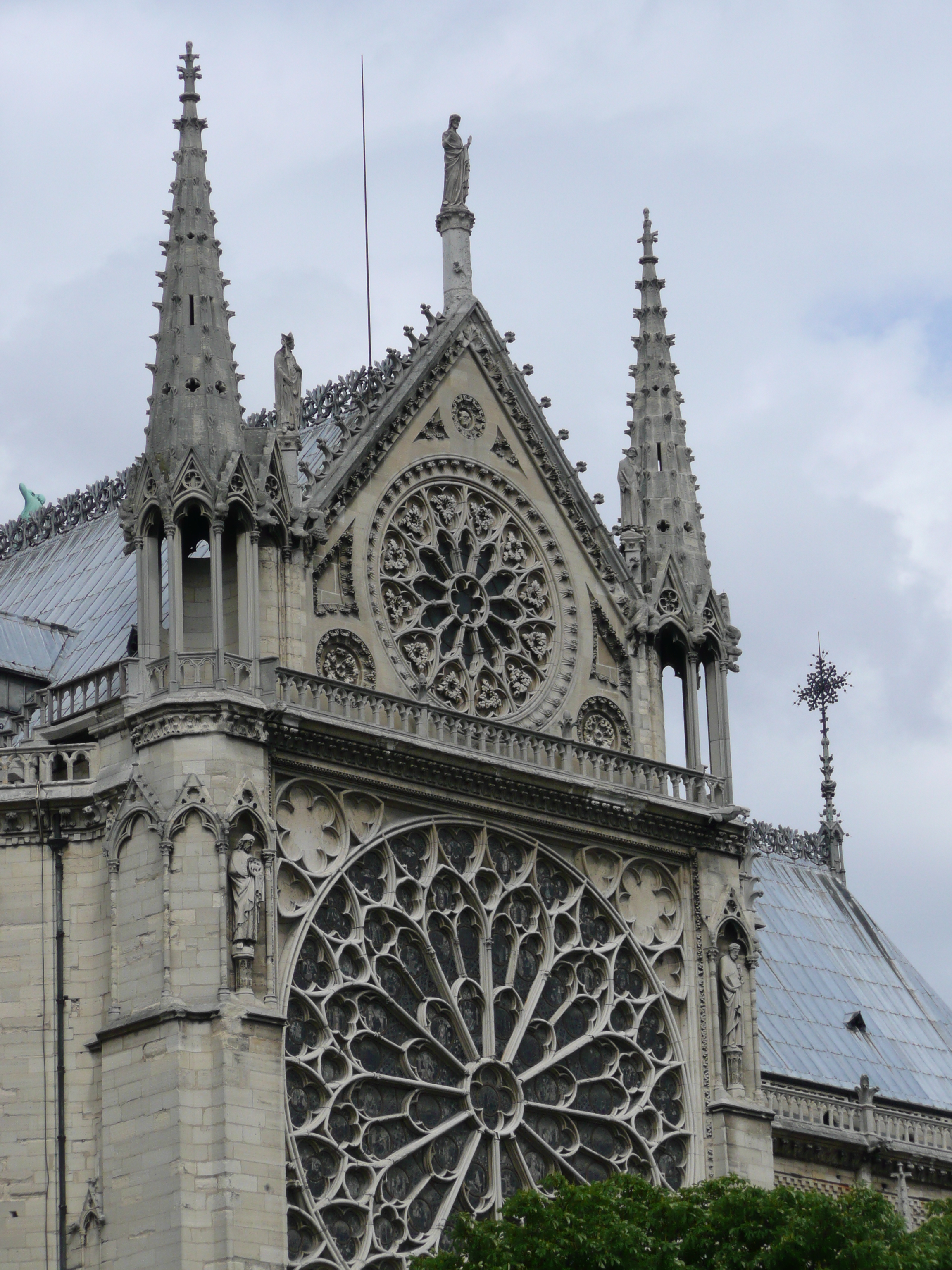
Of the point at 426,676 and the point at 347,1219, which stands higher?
the point at 426,676

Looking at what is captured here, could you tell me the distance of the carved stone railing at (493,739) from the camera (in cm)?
5231

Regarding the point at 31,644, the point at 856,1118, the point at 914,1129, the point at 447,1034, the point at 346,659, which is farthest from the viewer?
the point at 914,1129

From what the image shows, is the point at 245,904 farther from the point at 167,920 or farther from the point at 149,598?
the point at 149,598

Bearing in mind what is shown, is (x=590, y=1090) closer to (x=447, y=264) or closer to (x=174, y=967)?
(x=174, y=967)

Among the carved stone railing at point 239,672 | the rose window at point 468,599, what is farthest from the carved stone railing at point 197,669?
the rose window at point 468,599

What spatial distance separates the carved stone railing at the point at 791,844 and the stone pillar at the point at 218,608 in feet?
73.1

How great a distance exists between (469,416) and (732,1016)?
10732 mm

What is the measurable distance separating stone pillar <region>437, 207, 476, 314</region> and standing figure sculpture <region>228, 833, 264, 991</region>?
12010 millimetres

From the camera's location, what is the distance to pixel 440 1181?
51.9 meters

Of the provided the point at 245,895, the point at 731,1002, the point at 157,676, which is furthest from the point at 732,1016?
the point at 157,676

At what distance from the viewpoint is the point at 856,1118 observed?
208 ft

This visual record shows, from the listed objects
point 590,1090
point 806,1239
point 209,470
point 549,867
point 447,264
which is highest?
point 447,264

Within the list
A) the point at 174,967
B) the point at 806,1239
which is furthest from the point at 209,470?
the point at 806,1239

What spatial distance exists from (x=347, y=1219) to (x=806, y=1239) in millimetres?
8113
